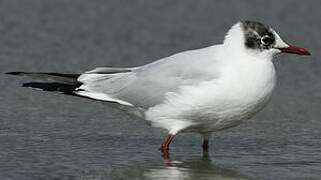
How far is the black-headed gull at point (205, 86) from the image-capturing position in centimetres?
759

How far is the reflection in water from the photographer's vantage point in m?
7.10

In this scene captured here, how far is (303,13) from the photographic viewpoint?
13625 mm

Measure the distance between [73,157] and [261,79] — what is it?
5.87ft

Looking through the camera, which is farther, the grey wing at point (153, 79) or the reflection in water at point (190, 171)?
the grey wing at point (153, 79)

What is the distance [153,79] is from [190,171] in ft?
3.82

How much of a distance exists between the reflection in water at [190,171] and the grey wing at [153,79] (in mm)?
725

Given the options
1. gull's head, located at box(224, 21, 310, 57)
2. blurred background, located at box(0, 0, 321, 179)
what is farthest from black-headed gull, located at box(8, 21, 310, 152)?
blurred background, located at box(0, 0, 321, 179)

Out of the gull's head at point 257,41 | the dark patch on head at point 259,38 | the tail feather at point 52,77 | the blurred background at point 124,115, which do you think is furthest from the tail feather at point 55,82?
the dark patch on head at point 259,38

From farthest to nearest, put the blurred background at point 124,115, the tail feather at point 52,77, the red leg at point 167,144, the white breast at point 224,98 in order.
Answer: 1. the tail feather at point 52,77
2. the red leg at point 167,144
3. the white breast at point 224,98
4. the blurred background at point 124,115

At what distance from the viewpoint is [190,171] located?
729 cm

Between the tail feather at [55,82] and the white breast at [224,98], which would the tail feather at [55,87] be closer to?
the tail feather at [55,82]

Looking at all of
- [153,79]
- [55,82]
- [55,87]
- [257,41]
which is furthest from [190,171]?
[55,82]

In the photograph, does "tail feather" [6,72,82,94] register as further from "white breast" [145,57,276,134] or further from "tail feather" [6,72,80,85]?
"white breast" [145,57,276,134]

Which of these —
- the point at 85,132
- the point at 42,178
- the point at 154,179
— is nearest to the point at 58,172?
the point at 42,178
